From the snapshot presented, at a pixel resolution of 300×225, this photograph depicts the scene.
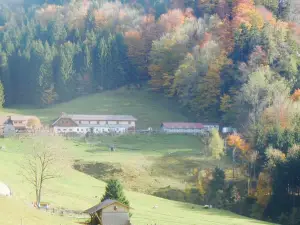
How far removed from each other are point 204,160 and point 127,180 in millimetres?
10576

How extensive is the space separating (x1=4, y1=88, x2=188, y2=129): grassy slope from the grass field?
1992cm

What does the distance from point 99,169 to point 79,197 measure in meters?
15.2

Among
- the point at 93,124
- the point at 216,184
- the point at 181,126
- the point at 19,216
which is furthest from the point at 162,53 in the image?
the point at 19,216

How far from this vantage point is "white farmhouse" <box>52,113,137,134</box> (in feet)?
268

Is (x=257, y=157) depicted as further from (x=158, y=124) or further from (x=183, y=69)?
(x=183, y=69)

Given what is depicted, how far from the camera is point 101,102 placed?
317ft

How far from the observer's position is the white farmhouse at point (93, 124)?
81.8 metres

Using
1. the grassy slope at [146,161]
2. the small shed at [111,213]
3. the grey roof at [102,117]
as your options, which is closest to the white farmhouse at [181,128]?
the grassy slope at [146,161]

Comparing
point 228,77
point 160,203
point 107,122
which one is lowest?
point 160,203

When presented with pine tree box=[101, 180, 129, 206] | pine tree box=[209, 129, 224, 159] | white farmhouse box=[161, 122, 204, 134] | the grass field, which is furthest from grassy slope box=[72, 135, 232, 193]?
pine tree box=[101, 180, 129, 206]

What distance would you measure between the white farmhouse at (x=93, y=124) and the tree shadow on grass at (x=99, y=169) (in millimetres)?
19515

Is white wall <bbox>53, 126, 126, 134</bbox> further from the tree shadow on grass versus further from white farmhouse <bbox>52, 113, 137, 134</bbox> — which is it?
the tree shadow on grass

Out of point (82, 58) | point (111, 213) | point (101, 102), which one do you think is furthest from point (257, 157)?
point (82, 58)

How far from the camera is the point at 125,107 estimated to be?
93375mm
